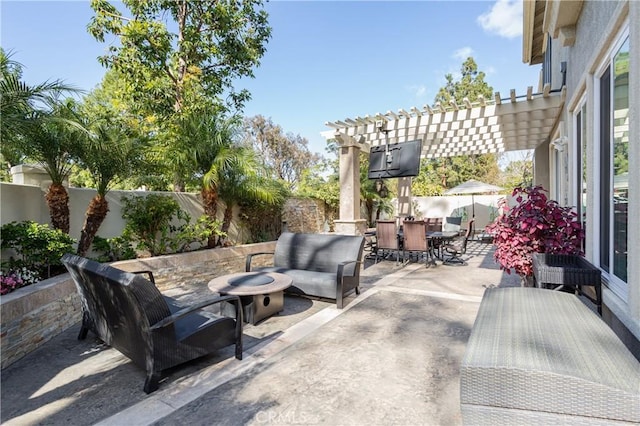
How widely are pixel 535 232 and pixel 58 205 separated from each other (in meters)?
7.03

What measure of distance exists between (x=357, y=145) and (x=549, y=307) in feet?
25.2

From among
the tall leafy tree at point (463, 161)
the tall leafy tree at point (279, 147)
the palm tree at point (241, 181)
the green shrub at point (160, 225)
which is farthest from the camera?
the tall leafy tree at point (279, 147)

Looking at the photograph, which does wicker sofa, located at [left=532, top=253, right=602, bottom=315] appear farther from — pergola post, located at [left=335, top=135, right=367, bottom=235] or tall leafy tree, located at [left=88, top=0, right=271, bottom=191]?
tall leafy tree, located at [left=88, top=0, right=271, bottom=191]

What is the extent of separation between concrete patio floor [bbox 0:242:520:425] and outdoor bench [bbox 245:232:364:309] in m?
0.50

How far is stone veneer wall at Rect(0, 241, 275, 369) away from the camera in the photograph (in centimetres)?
320

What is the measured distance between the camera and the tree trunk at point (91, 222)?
5688 mm

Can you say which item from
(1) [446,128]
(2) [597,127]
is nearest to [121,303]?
(2) [597,127]

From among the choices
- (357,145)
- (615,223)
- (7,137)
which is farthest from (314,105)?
(615,223)

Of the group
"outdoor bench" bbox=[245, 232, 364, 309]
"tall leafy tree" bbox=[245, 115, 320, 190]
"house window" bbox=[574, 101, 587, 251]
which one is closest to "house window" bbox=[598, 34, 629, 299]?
"house window" bbox=[574, 101, 587, 251]

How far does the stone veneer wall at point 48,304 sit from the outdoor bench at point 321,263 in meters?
2.03

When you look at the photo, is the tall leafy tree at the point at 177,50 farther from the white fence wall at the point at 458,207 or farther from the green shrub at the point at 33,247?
the white fence wall at the point at 458,207

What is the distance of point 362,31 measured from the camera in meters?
10.1

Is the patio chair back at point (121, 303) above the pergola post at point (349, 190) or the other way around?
the other way around

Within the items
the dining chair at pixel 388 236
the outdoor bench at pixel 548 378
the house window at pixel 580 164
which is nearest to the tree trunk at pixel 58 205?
the outdoor bench at pixel 548 378
